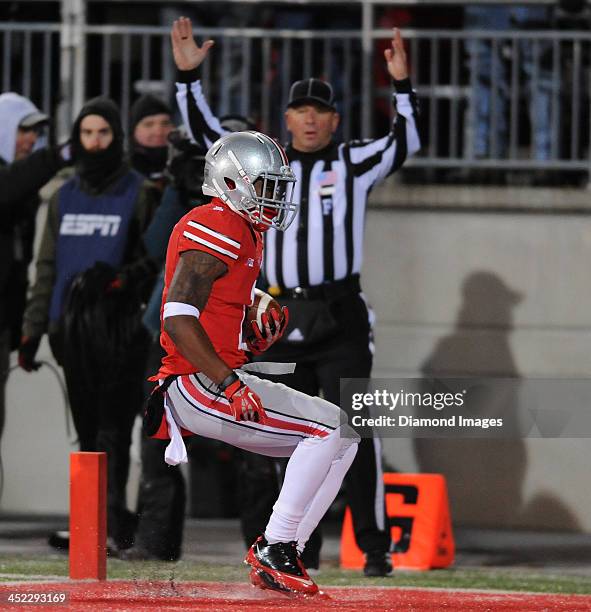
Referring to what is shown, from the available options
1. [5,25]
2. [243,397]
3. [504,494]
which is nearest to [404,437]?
[504,494]

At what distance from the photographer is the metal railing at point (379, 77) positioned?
10.3m

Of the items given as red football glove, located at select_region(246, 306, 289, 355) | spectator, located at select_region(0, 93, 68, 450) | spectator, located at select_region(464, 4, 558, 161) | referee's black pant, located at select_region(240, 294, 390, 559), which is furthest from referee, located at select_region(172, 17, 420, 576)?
spectator, located at select_region(464, 4, 558, 161)

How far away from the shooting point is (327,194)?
809 cm

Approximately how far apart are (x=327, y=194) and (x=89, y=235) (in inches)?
50.9

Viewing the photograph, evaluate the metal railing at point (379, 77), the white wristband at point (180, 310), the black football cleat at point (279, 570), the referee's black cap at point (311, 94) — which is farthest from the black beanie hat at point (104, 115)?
the black football cleat at point (279, 570)

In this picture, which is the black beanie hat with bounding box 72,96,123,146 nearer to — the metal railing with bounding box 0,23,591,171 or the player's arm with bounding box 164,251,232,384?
the metal railing with bounding box 0,23,591,171

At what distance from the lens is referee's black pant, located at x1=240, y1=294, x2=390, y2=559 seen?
25.8 ft

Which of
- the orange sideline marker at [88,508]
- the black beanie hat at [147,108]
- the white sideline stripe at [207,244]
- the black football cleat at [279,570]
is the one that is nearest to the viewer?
the white sideline stripe at [207,244]

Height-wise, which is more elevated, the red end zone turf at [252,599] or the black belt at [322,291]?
the black belt at [322,291]

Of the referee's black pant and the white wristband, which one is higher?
the white wristband

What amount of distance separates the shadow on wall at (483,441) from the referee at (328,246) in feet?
6.94

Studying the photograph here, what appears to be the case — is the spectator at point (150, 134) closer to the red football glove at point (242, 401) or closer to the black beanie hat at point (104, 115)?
the black beanie hat at point (104, 115)

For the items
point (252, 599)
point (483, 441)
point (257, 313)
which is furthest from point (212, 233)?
point (483, 441)

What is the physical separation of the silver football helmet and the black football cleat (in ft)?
3.86
